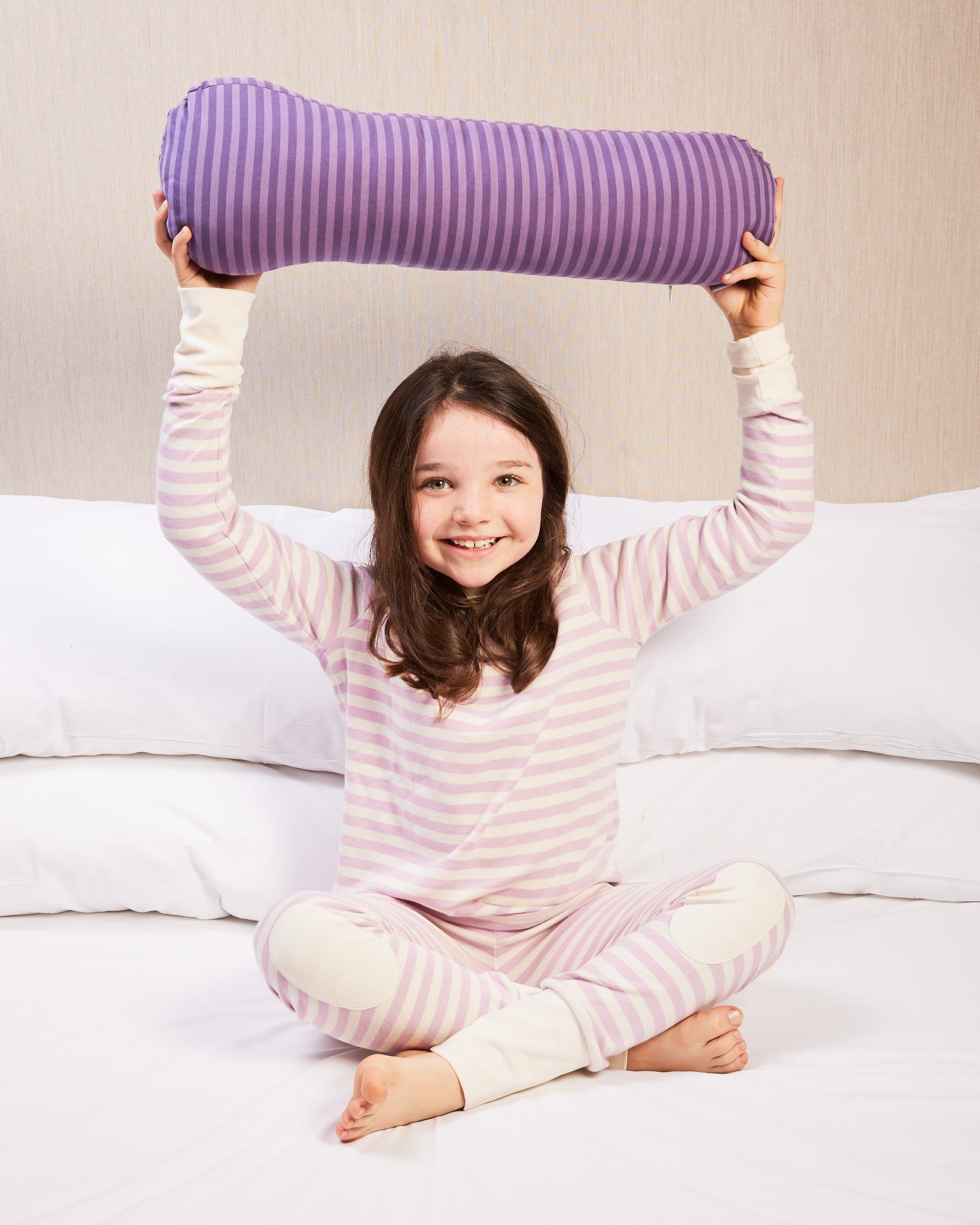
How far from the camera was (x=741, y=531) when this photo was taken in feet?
3.45

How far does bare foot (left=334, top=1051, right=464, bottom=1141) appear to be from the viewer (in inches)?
29.4

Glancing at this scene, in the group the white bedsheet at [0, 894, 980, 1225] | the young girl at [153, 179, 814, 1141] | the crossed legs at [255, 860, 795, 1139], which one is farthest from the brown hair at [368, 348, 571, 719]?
the white bedsheet at [0, 894, 980, 1225]

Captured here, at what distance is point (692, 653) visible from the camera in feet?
3.81

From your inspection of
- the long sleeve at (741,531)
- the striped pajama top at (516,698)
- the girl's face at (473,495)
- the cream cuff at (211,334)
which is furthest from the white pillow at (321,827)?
the cream cuff at (211,334)

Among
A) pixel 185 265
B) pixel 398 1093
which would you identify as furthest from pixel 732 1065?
pixel 185 265

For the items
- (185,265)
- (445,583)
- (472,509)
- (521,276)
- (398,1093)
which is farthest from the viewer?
(521,276)

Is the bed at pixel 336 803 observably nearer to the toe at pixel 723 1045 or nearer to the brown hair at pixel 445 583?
the toe at pixel 723 1045

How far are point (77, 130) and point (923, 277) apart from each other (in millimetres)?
1089

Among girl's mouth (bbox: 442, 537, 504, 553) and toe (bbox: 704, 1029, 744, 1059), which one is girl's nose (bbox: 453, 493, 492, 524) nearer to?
girl's mouth (bbox: 442, 537, 504, 553)

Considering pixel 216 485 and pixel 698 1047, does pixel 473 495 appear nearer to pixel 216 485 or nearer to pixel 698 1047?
pixel 216 485

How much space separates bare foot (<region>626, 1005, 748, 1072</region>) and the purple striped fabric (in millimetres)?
624

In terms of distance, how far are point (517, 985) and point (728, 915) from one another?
0.63ft

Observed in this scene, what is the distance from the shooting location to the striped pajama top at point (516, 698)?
101 centimetres

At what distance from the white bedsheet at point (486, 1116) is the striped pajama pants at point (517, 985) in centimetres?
3
